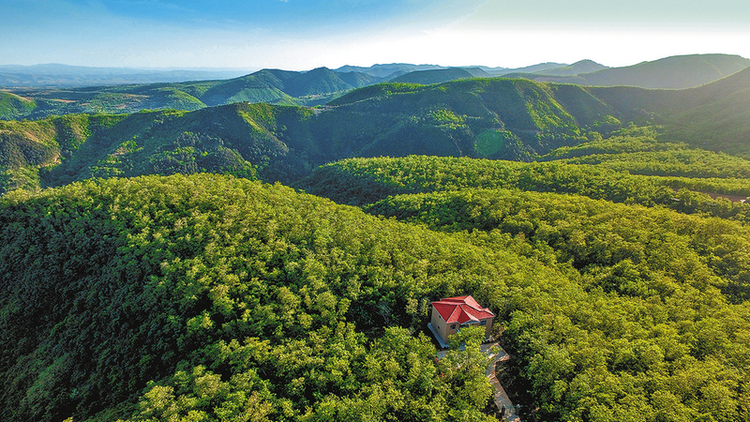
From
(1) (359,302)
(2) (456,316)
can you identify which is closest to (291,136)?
(1) (359,302)

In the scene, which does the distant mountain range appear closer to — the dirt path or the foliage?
the foliage

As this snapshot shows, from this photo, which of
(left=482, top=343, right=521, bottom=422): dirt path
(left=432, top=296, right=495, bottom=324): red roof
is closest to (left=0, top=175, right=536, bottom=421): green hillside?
(left=432, top=296, right=495, bottom=324): red roof

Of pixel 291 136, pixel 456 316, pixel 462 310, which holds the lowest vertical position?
pixel 456 316

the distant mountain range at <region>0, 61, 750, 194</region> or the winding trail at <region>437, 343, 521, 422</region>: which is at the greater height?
the distant mountain range at <region>0, 61, 750, 194</region>

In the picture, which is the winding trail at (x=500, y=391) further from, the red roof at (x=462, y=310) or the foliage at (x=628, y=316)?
the red roof at (x=462, y=310)

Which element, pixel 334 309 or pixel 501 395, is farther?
pixel 334 309

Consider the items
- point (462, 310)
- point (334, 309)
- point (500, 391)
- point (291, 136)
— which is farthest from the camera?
point (291, 136)

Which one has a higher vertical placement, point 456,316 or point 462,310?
point 462,310

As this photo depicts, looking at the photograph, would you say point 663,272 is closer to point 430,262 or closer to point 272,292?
point 430,262

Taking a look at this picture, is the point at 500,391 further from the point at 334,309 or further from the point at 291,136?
the point at 291,136
